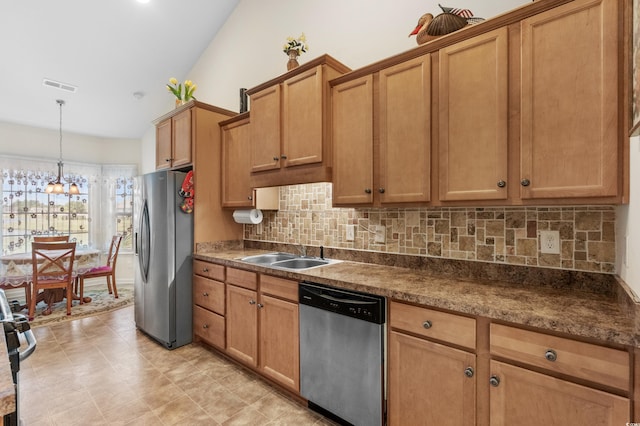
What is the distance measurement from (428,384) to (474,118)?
137cm

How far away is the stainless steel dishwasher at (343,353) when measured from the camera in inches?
64.3

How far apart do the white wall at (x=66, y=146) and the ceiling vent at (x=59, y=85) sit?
148 centimetres

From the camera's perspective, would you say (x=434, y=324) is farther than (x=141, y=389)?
No

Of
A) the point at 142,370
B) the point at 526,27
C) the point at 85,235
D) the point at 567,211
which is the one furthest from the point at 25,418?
the point at 85,235

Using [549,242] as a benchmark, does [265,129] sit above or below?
above

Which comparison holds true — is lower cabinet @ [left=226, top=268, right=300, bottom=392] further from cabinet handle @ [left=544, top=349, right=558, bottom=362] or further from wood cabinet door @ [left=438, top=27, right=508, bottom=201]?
cabinet handle @ [left=544, top=349, right=558, bottom=362]

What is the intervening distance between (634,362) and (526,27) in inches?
57.1

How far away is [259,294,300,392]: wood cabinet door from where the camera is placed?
6.81 feet

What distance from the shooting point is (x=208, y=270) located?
2.91 m

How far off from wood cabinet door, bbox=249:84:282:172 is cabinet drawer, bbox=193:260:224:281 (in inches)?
38.1

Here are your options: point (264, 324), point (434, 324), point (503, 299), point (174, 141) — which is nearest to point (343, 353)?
point (434, 324)

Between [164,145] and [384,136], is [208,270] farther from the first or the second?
[384,136]

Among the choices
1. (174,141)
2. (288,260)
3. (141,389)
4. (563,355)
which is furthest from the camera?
(174,141)

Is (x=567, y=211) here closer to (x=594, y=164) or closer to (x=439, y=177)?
(x=594, y=164)
